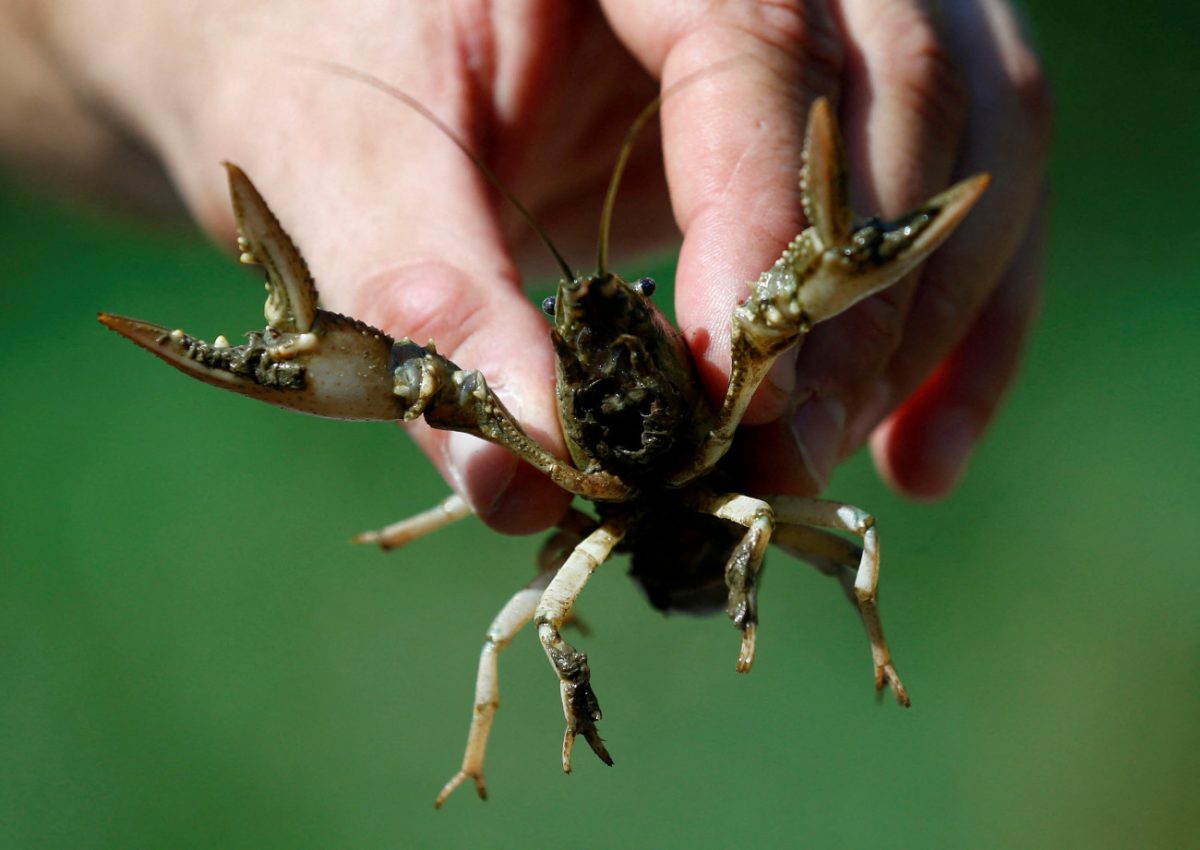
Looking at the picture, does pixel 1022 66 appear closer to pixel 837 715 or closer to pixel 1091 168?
pixel 837 715

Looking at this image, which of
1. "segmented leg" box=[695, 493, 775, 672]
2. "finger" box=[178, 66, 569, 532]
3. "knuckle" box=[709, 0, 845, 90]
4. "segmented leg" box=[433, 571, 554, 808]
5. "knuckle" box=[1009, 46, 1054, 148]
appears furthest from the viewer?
"knuckle" box=[1009, 46, 1054, 148]

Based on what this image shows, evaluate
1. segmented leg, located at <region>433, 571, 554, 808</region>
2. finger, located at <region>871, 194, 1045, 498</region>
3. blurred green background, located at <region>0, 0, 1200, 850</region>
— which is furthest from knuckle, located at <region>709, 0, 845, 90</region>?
blurred green background, located at <region>0, 0, 1200, 850</region>

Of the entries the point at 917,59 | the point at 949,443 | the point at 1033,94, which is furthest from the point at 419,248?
the point at 949,443

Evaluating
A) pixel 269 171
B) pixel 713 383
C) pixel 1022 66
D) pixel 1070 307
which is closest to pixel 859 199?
pixel 713 383

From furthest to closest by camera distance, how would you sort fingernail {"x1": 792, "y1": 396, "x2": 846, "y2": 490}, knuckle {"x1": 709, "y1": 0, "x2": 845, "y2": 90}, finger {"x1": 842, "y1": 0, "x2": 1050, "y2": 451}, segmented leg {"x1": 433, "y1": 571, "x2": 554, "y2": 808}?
finger {"x1": 842, "y1": 0, "x2": 1050, "y2": 451} < fingernail {"x1": 792, "y1": 396, "x2": 846, "y2": 490} < knuckle {"x1": 709, "y1": 0, "x2": 845, "y2": 90} < segmented leg {"x1": 433, "y1": 571, "x2": 554, "y2": 808}

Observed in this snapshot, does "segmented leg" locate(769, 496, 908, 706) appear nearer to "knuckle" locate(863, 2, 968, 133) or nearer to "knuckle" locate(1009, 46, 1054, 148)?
"knuckle" locate(863, 2, 968, 133)

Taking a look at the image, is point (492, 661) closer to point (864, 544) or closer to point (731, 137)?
point (864, 544)

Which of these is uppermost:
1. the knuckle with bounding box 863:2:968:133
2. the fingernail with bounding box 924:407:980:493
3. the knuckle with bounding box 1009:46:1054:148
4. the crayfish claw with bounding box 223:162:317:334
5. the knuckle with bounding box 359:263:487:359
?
the crayfish claw with bounding box 223:162:317:334

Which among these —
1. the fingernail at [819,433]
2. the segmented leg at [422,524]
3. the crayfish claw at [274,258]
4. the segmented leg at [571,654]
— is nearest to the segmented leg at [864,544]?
the fingernail at [819,433]

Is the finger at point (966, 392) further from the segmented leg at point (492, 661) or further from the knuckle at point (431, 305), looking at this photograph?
the knuckle at point (431, 305)
